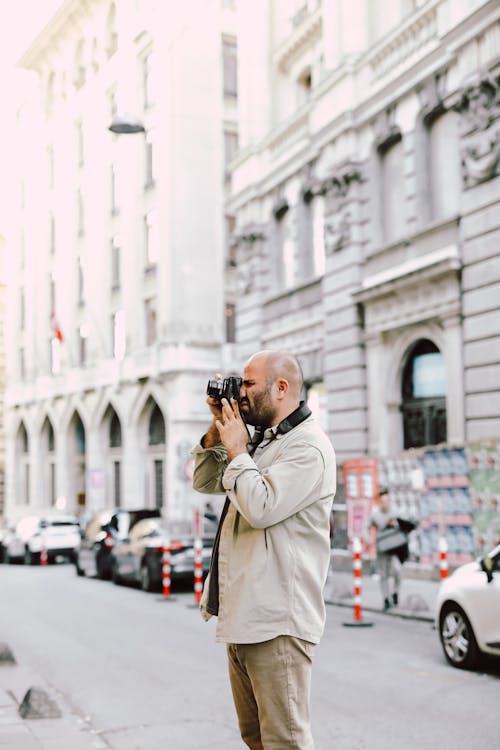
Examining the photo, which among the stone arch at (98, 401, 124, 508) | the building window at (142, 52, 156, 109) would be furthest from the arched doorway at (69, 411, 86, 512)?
the building window at (142, 52, 156, 109)

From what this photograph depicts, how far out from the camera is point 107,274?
4766cm

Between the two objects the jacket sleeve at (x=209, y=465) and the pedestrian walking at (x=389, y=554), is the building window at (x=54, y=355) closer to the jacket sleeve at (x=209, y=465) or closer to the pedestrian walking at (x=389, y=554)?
the pedestrian walking at (x=389, y=554)

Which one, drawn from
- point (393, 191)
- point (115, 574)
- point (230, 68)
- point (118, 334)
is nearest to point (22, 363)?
point (118, 334)

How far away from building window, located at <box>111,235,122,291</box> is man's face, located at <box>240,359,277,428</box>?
43.2m

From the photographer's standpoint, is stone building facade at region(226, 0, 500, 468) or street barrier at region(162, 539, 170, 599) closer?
street barrier at region(162, 539, 170, 599)

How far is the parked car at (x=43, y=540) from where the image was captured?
33438 millimetres

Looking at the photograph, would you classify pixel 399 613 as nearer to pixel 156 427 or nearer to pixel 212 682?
pixel 212 682

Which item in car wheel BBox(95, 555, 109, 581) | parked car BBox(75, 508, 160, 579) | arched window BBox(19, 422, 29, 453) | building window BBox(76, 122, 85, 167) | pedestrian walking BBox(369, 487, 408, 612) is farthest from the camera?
arched window BBox(19, 422, 29, 453)

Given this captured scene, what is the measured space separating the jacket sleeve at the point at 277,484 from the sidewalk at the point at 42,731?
367 cm

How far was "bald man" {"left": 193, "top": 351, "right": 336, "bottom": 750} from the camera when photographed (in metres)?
3.69

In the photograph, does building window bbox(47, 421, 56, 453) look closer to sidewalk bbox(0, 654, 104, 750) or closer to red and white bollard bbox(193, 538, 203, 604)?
red and white bollard bbox(193, 538, 203, 604)

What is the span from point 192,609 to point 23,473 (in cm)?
4512

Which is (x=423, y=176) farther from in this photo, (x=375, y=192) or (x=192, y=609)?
(x=192, y=609)

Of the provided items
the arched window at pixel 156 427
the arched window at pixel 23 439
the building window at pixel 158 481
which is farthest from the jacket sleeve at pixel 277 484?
the arched window at pixel 23 439
